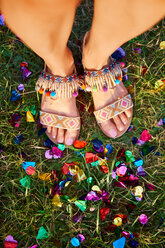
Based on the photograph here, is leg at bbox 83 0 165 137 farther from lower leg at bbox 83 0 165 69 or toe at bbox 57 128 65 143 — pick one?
toe at bbox 57 128 65 143

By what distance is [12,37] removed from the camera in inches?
65.6

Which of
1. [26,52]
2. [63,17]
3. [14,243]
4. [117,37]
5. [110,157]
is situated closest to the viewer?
[63,17]

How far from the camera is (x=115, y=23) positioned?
92 cm

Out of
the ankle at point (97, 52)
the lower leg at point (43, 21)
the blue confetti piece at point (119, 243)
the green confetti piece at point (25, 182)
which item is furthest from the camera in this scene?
the green confetti piece at point (25, 182)

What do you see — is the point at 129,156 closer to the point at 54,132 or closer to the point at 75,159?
the point at 75,159

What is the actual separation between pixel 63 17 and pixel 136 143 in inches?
37.7

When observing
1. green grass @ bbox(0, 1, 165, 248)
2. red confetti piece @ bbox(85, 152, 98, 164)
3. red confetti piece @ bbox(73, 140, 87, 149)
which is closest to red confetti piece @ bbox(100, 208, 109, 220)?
green grass @ bbox(0, 1, 165, 248)

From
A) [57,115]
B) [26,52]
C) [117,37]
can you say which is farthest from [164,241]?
[26,52]

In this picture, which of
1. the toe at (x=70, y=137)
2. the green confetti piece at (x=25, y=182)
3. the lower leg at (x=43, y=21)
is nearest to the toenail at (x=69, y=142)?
the toe at (x=70, y=137)

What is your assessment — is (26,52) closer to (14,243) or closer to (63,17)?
(63,17)

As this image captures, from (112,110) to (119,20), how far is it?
665 millimetres

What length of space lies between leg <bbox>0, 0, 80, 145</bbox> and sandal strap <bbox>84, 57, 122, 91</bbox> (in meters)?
0.16

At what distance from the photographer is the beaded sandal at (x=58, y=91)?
4.41 feet

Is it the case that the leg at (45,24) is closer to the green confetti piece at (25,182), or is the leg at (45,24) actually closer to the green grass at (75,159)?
the green grass at (75,159)
